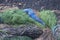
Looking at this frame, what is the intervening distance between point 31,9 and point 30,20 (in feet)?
2.12

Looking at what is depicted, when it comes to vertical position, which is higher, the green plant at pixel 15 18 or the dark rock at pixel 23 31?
the green plant at pixel 15 18

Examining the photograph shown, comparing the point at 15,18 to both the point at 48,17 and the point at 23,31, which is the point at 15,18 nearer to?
the point at 23,31

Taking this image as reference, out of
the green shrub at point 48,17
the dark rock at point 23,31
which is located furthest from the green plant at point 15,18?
the dark rock at point 23,31

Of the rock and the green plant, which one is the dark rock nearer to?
the rock

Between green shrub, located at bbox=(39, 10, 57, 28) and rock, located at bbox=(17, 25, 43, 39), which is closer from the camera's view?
rock, located at bbox=(17, 25, 43, 39)

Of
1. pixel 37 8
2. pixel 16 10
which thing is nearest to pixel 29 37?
pixel 16 10

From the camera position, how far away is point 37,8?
21.7 feet

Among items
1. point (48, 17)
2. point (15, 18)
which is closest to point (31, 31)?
point (15, 18)

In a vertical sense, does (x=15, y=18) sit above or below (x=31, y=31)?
above

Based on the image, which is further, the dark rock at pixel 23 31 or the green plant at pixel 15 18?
the green plant at pixel 15 18

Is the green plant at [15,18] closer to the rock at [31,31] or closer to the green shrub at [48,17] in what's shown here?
the green shrub at [48,17]

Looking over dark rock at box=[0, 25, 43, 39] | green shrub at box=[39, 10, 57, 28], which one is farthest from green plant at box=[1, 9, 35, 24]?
dark rock at box=[0, 25, 43, 39]

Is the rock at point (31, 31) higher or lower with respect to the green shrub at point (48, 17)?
lower

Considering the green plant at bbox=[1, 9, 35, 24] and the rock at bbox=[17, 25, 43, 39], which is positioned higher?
the green plant at bbox=[1, 9, 35, 24]
